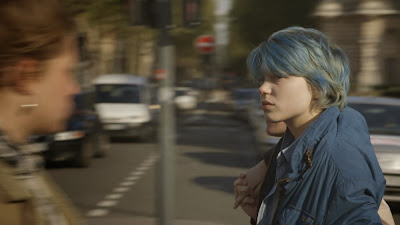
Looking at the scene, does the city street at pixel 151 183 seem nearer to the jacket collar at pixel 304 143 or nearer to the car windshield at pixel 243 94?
the jacket collar at pixel 304 143

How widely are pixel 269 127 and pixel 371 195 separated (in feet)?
1.78

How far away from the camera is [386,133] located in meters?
9.41

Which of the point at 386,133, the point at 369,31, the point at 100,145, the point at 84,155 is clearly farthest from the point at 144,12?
the point at 369,31

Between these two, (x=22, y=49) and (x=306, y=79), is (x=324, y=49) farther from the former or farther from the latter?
(x=22, y=49)

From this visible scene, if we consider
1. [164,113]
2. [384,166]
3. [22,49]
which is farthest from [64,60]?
[384,166]

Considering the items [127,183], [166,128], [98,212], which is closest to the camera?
[166,128]

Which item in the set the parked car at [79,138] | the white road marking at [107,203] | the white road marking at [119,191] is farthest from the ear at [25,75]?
the parked car at [79,138]

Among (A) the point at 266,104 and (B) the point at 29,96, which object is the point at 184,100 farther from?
(B) the point at 29,96

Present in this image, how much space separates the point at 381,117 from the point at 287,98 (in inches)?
323

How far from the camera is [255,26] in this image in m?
54.8

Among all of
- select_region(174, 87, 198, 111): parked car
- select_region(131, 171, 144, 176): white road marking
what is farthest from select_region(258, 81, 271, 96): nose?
select_region(174, 87, 198, 111): parked car

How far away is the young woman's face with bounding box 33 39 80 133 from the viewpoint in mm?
1802

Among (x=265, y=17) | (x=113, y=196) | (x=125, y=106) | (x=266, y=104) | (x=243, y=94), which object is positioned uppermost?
(x=266, y=104)

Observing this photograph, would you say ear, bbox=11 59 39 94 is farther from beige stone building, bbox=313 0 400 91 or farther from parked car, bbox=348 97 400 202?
beige stone building, bbox=313 0 400 91
